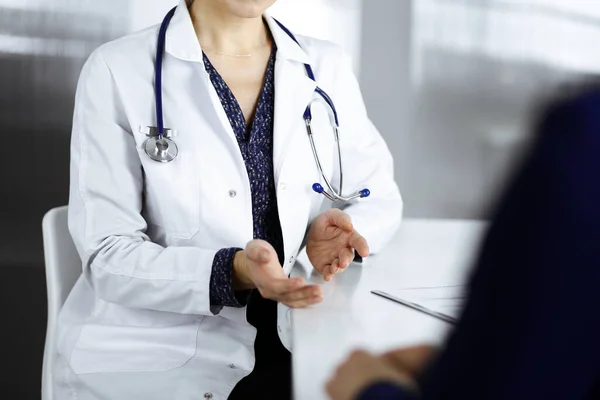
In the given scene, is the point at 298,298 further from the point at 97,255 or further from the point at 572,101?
the point at 572,101

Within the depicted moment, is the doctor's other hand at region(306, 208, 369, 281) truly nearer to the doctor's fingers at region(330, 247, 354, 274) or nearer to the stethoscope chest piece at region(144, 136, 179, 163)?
the doctor's fingers at region(330, 247, 354, 274)

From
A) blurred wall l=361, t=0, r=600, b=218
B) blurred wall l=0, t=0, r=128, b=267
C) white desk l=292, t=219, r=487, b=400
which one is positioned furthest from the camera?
blurred wall l=361, t=0, r=600, b=218

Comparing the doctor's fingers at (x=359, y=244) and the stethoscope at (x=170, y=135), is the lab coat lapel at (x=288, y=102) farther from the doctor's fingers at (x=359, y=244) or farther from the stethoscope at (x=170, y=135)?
the doctor's fingers at (x=359, y=244)

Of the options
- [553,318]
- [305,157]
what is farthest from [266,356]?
[553,318]

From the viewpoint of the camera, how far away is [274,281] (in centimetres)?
95

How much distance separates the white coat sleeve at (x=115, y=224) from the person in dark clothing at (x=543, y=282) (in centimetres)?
76

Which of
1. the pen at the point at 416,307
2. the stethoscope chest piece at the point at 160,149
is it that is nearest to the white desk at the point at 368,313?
the pen at the point at 416,307

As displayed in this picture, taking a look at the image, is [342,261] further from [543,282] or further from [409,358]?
[543,282]

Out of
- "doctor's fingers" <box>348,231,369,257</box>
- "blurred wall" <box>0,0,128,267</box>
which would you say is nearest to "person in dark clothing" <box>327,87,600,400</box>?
"doctor's fingers" <box>348,231,369,257</box>

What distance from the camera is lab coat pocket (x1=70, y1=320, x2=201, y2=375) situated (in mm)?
1190

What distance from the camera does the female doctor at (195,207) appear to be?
118 centimetres

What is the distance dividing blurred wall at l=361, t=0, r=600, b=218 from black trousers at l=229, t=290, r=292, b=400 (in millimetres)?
983

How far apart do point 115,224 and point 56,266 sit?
24 centimetres

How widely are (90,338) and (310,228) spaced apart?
0.42m
